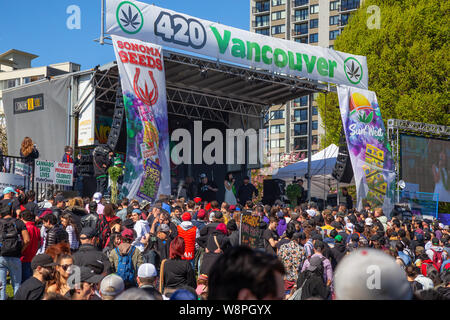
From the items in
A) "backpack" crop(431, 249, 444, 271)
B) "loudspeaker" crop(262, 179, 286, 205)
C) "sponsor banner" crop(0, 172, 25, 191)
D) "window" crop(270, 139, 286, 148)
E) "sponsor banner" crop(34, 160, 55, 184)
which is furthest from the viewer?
"window" crop(270, 139, 286, 148)

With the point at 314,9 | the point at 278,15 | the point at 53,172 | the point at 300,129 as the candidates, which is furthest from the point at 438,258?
the point at 278,15

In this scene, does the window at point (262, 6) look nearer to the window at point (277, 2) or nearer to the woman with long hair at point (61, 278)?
the window at point (277, 2)

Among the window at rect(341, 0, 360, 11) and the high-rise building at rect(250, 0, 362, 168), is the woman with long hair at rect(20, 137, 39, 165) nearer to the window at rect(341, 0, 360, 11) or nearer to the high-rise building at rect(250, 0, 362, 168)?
the high-rise building at rect(250, 0, 362, 168)

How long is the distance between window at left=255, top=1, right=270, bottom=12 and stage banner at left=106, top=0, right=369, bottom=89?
65933mm

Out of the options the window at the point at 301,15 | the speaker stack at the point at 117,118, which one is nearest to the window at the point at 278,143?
the window at the point at 301,15

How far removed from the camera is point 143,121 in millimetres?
15281

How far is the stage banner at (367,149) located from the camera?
65.1 ft

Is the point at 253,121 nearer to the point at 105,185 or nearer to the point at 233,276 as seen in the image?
the point at 105,185

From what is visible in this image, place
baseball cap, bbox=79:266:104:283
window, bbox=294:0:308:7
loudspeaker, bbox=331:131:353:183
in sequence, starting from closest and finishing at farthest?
baseball cap, bbox=79:266:104:283 < loudspeaker, bbox=331:131:353:183 < window, bbox=294:0:308:7

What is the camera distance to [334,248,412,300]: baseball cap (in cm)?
197

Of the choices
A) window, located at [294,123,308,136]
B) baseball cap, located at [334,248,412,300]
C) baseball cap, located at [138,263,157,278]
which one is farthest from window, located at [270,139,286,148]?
baseball cap, located at [334,248,412,300]

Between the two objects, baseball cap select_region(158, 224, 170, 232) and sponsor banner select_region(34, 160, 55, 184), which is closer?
baseball cap select_region(158, 224, 170, 232)

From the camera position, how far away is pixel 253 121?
23.9m
